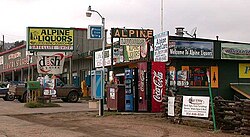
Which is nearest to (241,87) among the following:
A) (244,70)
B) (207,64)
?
(244,70)

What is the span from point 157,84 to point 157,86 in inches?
4.7

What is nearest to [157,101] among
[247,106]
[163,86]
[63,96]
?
[163,86]

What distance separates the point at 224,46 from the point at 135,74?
25.8 ft

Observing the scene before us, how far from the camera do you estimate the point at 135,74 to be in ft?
79.7

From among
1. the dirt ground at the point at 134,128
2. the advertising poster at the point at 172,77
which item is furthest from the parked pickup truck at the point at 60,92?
the dirt ground at the point at 134,128

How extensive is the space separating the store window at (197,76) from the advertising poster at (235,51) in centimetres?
163

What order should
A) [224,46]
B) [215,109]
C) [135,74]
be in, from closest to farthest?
1. [215,109]
2. [135,74]
3. [224,46]

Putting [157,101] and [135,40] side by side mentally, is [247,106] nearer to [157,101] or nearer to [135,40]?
[157,101]

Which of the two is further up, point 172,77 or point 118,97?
point 172,77

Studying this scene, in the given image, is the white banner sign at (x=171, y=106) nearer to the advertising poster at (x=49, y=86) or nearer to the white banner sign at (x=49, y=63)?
the white banner sign at (x=49, y=63)

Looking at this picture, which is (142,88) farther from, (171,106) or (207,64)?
(207,64)

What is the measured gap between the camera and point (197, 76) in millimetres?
29266

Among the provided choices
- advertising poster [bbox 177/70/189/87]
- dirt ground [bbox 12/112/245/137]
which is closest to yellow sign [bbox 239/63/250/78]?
advertising poster [bbox 177/70/189/87]

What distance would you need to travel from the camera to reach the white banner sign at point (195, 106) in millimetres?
16531
